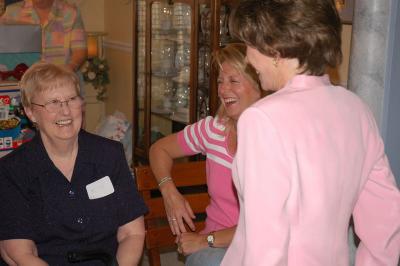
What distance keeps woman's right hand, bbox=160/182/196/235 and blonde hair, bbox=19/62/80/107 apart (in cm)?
51

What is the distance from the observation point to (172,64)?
14.0 feet

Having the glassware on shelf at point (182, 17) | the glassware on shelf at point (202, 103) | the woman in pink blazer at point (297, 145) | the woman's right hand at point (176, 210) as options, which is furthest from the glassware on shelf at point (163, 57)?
the woman in pink blazer at point (297, 145)

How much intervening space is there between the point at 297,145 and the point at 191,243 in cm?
88

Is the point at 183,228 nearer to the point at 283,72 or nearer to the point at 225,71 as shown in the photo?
the point at 225,71

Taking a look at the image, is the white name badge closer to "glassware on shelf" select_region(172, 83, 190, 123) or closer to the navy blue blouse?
the navy blue blouse

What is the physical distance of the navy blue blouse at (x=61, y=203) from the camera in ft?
6.21

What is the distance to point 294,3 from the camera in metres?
1.24

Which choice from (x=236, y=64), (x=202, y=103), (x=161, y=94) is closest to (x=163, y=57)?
(x=161, y=94)

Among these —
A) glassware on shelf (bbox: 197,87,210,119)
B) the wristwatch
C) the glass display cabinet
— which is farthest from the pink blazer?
glassware on shelf (bbox: 197,87,210,119)

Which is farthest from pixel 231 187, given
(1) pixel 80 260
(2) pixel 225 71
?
(1) pixel 80 260

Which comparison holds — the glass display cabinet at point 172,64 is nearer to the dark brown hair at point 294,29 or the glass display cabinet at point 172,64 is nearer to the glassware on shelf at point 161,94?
the glassware on shelf at point 161,94

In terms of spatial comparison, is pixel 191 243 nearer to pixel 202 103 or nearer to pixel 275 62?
pixel 275 62

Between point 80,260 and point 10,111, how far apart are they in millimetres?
1191

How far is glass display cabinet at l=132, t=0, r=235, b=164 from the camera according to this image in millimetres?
3635
